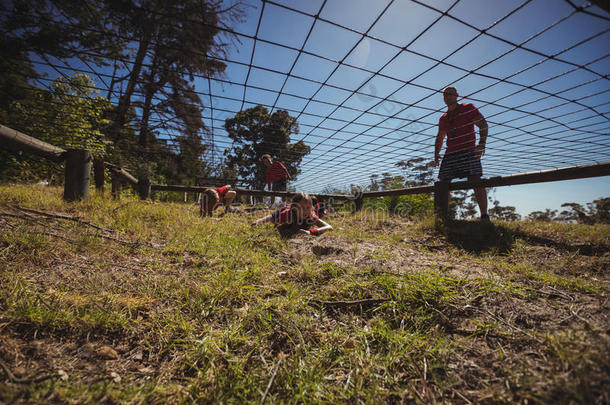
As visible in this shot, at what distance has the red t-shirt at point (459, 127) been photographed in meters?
3.00

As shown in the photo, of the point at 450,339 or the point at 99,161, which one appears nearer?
the point at 450,339

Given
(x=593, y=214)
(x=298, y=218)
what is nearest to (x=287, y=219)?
(x=298, y=218)

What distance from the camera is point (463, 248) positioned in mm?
2309

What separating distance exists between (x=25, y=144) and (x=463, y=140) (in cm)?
548

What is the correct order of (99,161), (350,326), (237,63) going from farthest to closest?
(99,161) < (237,63) < (350,326)

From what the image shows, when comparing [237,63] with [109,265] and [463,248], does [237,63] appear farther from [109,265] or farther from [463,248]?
[463,248]

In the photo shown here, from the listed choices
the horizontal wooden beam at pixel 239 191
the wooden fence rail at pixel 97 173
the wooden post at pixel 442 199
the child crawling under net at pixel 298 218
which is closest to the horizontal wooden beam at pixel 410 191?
the wooden fence rail at pixel 97 173

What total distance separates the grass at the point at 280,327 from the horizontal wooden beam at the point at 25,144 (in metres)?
0.98

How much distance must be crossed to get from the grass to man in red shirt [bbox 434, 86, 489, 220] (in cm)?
159

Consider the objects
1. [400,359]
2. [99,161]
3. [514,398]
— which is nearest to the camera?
[514,398]

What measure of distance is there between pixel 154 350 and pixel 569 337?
147 centimetres

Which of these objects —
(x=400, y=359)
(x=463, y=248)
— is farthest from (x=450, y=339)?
(x=463, y=248)

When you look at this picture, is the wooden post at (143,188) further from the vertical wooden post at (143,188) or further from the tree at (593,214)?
the tree at (593,214)

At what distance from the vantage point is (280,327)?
0.96 m
